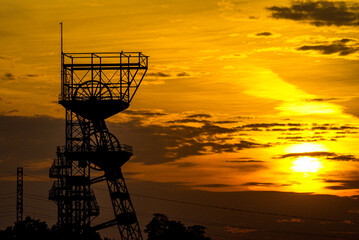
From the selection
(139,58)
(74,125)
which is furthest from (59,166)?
(139,58)

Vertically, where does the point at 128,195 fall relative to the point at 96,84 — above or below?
below

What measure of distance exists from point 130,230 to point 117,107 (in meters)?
14.7

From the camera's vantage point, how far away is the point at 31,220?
11688 centimetres

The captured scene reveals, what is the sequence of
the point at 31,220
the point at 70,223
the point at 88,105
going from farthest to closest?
the point at 31,220
the point at 70,223
the point at 88,105

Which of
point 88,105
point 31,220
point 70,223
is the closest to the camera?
point 88,105

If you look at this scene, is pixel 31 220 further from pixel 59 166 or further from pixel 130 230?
pixel 130 230

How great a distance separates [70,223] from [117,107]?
1687 cm

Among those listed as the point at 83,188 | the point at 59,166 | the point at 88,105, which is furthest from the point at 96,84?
the point at 59,166

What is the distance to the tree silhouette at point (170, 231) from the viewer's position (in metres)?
111

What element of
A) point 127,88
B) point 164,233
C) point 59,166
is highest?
point 127,88

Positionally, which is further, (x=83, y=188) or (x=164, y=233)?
(x=164, y=233)

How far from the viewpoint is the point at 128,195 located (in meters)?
102

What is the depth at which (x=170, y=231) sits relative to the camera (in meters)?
112

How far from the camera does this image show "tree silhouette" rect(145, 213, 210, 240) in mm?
110750
